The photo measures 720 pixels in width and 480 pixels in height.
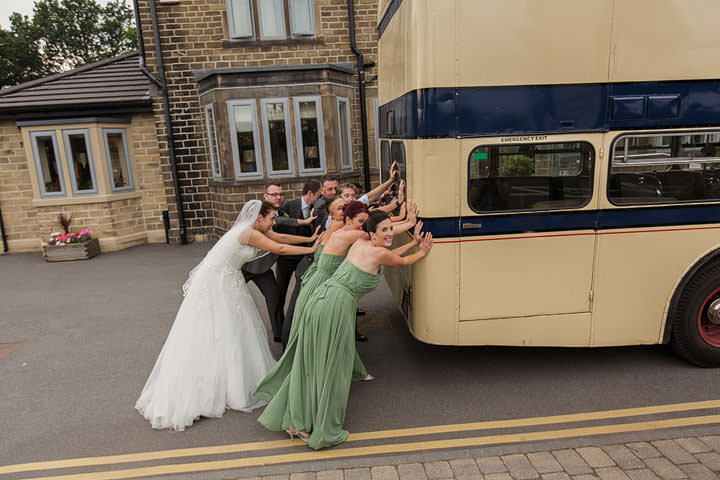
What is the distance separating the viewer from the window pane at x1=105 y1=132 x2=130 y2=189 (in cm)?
1255

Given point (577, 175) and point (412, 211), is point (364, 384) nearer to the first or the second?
point (412, 211)

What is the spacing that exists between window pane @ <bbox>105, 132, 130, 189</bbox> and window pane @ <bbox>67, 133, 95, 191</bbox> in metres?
0.54

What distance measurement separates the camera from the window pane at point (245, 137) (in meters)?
11.5

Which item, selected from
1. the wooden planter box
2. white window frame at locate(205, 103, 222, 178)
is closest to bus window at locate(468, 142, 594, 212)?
white window frame at locate(205, 103, 222, 178)

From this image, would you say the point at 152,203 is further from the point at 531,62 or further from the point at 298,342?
the point at 531,62

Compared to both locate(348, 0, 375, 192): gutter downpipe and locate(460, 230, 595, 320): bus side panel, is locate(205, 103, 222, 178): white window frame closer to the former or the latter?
locate(348, 0, 375, 192): gutter downpipe

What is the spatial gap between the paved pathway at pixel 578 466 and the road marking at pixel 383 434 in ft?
1.26

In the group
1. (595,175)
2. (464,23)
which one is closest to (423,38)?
(464,23)

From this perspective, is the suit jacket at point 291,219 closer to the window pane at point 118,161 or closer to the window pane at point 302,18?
the window pane at point 302,18

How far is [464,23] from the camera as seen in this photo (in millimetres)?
4023

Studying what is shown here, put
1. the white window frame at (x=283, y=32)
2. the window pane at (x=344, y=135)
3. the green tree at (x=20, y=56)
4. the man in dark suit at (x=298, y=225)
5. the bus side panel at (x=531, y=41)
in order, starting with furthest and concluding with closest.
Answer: the green tree at (x=20, y=56)
the window pane at (x=344, y=135)
the white window frame at (x=283, y=32)
the man in dark suit at (x=298, y=225)
the bus side panel at (x=531, y=41)

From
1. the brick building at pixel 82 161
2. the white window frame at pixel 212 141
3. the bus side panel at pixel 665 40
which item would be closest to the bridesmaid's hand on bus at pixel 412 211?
the bus side panel at pixel 665 40

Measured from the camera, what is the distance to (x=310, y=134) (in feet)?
38.8

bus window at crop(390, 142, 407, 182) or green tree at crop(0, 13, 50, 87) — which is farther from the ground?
green tree at crop(0, 13, 50, 87)
